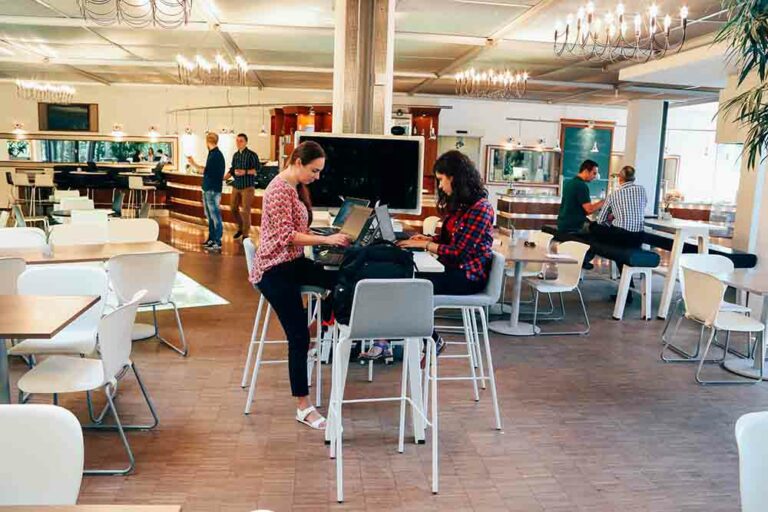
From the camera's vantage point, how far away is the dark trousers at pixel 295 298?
11.7ft

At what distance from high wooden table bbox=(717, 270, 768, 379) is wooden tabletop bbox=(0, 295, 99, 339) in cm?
434

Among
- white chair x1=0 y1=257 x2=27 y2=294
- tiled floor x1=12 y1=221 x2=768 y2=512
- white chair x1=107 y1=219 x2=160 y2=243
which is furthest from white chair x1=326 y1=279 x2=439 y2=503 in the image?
white chair x1=107 y1=219 x2=160 y2=243

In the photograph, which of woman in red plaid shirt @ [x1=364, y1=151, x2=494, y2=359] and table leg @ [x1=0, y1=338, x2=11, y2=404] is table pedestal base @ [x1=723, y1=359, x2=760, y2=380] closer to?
woman in red plaid shirt @ [x1=364, y1=151, x2=494, y2=359]

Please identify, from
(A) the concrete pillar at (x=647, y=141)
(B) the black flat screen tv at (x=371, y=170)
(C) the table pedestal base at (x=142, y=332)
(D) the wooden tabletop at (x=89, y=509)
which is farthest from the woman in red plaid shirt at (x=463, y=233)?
(A) the concrete pillar at (x=647, y=141)

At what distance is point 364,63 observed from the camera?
5957mm

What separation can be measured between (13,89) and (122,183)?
390 cm

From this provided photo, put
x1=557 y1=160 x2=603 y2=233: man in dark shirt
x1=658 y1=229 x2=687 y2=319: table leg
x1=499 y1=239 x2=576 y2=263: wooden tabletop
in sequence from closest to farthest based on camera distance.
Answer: x1=499 y1=239 x2=576 y2=263: wooden tabletop
x1=658 y1=229 x2=687 y2=319: table leg
x1=557 y1=160 x2=603 y2=233: man in dark shirt

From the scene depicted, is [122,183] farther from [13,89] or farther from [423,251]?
[423,251]

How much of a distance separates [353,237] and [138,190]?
13.5 meters

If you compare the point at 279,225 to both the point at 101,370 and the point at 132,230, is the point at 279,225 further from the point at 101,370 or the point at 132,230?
the point at 132,230

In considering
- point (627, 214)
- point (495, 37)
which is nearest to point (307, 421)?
point (627, 214)

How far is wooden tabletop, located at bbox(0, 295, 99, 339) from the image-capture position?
9.14ft

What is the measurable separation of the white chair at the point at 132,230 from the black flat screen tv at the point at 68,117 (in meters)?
12.0

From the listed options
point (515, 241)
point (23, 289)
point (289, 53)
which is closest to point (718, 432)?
point (515, 241)
